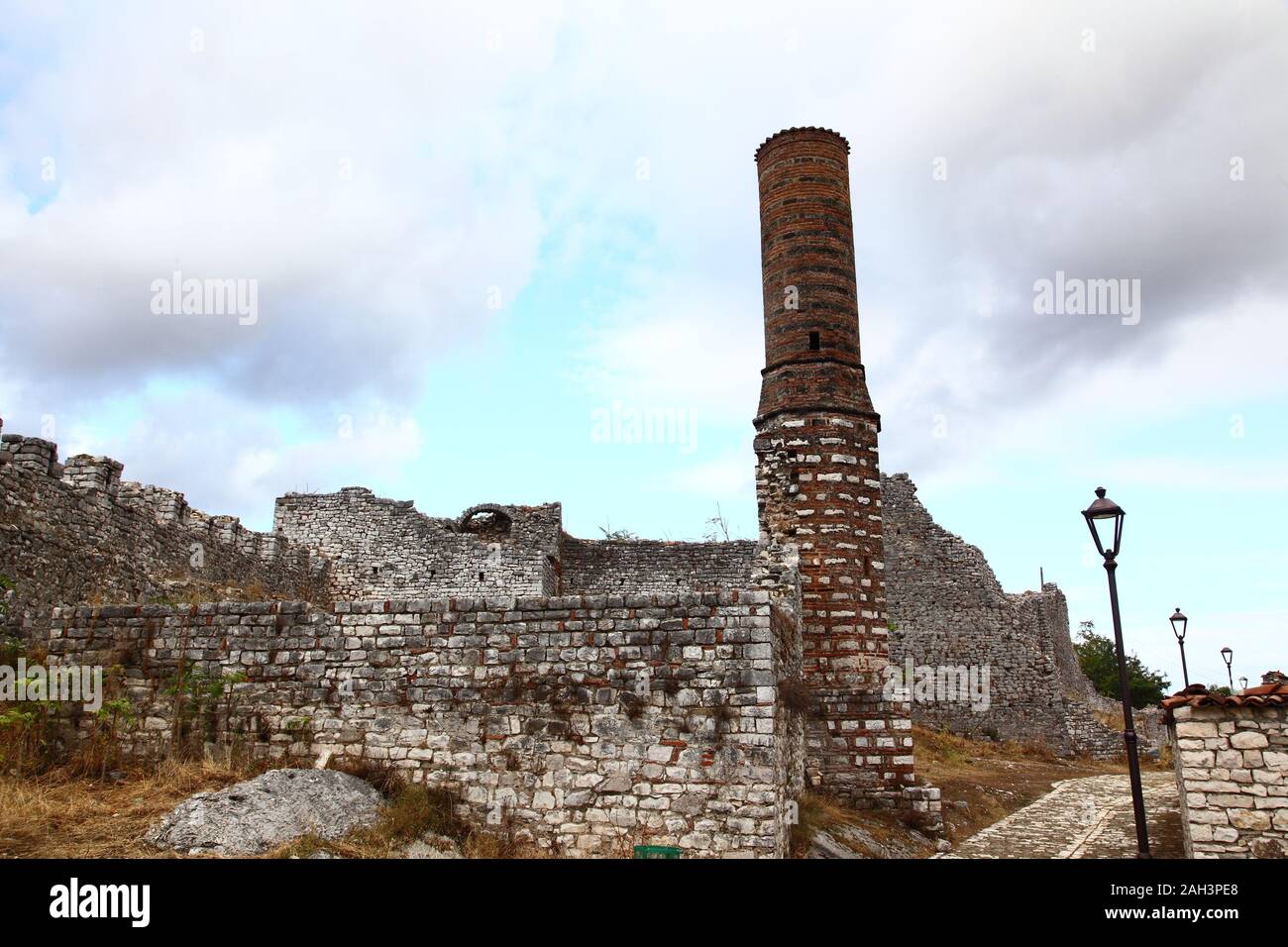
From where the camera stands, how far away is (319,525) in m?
25.1

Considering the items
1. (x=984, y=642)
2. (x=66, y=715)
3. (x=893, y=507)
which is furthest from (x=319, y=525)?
(x=984, y=642)

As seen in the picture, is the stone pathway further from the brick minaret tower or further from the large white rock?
the large white rock

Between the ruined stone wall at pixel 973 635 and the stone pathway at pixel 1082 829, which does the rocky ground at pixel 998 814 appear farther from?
the ruined stone wall at pixel 973 635

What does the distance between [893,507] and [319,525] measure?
62.1 feet

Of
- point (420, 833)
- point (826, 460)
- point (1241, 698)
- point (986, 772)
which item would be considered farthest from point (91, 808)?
point (986, 772)

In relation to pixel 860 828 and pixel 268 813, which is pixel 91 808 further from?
pixel 860 828

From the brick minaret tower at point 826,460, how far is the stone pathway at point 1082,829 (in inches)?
70.7

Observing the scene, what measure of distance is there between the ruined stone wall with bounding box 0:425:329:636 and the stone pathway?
45.2 ft

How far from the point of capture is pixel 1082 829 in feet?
47.4

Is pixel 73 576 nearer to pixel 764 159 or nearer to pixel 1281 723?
pixel 764 159

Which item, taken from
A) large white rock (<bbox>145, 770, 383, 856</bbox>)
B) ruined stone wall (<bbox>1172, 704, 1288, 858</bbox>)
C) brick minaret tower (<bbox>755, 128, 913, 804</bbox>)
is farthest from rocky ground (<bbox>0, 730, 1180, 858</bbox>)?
ruined stone wall (<bbox>1172, 704, 1288, 858</bbox>)

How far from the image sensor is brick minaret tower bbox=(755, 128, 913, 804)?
13922 mm

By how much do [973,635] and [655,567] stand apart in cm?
1214

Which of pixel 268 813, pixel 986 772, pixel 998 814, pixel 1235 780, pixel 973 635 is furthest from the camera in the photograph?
pixel 973 635
